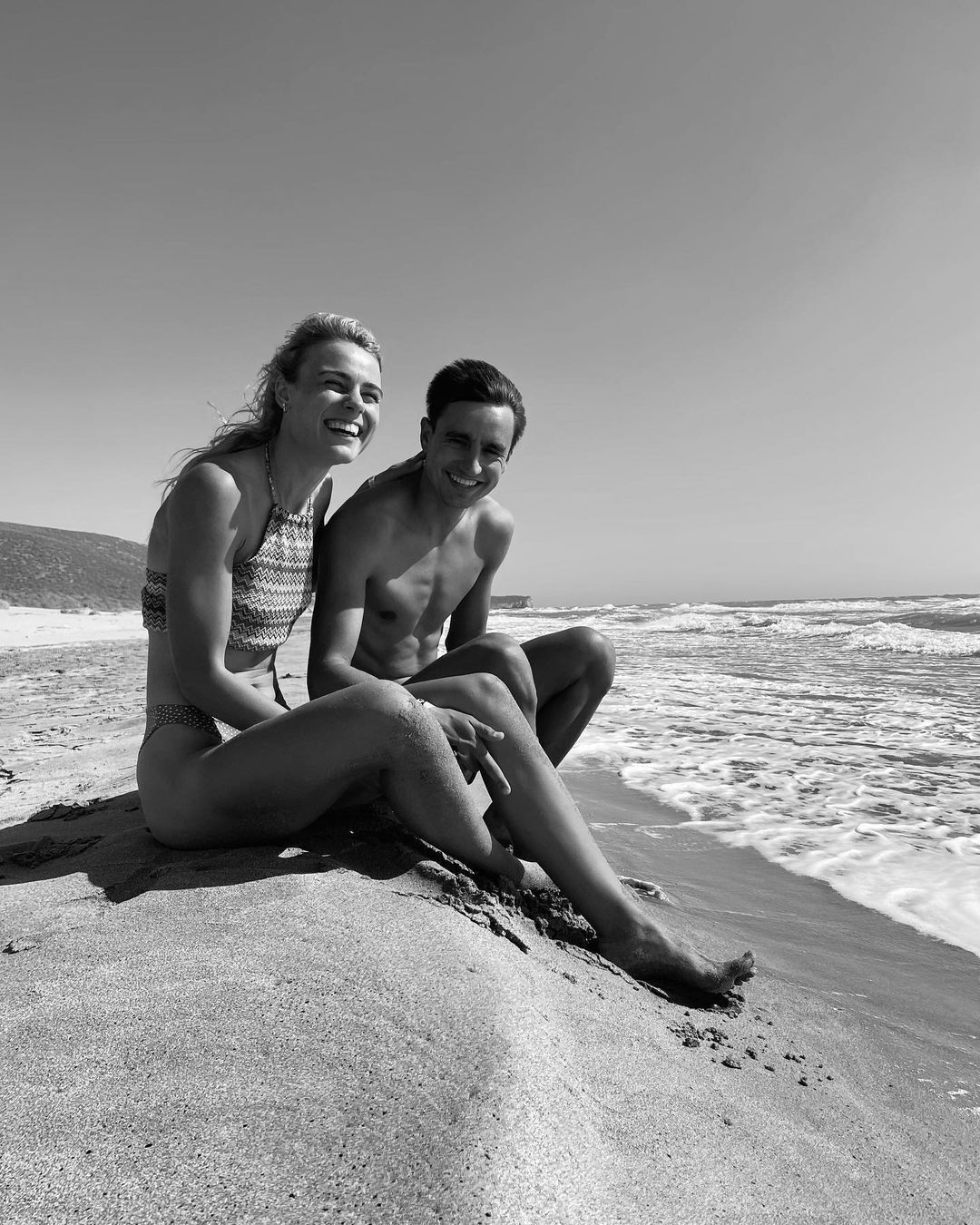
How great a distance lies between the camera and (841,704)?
6.57 meters

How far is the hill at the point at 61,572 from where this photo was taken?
2120 centimetres

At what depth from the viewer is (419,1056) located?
1.09 metres

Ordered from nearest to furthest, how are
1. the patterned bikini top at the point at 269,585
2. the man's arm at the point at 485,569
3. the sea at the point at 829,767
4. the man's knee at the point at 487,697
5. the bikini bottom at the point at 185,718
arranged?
the man's knee at the point at 487,697 < the bikini bottom at the point at 185,718 < the patterned bikini top at the point at 269,585 < the sea at the point at 829,767 < the man's arm at the point at 485,569

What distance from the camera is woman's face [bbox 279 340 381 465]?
2.27 m

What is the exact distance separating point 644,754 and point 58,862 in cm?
342

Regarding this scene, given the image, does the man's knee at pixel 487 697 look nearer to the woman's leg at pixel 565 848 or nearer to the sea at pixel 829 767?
the woman's leg at pixel 565 848

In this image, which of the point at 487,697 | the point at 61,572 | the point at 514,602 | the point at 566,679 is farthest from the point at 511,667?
the point at 514,602

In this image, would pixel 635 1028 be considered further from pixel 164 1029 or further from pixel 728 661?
pixel 728 661

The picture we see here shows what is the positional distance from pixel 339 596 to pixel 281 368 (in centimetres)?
79

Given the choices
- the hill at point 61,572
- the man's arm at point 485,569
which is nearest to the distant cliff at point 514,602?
the hill at point 61,572

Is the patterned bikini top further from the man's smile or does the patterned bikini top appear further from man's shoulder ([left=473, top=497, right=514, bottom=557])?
man's shoulder ([left=473, top=497, right=514, bottom=557])

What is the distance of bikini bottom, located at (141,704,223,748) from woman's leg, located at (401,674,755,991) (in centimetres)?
64

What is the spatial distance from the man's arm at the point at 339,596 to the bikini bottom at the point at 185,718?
33 centimetres

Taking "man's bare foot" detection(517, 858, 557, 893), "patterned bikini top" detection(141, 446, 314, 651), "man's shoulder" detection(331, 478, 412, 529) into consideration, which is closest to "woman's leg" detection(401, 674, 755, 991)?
"man's bare foot" detection(517, 858, 557, 893)
